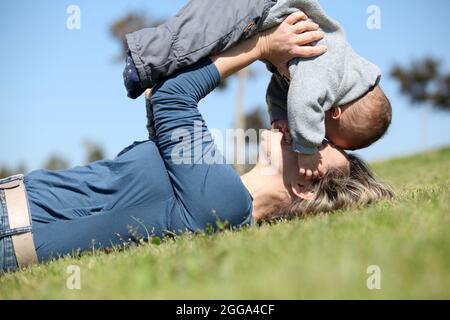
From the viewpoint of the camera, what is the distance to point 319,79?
4055 mm

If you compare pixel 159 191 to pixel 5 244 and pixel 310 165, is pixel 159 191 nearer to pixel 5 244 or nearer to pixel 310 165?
pixel 5 244

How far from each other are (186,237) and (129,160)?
0.80 meters

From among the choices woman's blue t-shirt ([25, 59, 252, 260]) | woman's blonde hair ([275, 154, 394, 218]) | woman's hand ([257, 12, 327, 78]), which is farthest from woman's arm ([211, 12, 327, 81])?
woman's blonde hair ([275, 154, 394, 218])

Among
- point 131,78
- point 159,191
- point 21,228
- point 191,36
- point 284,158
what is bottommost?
point 21,228

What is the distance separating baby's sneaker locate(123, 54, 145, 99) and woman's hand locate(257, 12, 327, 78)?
3.40ft

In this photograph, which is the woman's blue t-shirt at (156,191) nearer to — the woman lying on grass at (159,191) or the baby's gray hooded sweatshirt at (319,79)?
the woman lying on grass at (159,191)

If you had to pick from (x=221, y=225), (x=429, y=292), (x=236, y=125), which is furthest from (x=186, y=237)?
(x=236, y=125)

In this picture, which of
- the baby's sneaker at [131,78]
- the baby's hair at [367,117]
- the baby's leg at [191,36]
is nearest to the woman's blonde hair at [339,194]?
the baby's hair at [367,117]

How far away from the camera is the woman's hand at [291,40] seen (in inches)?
164

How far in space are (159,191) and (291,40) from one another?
1.57 meters

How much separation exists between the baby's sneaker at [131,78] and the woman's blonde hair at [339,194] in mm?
1543

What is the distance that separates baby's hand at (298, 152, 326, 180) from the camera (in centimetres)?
425

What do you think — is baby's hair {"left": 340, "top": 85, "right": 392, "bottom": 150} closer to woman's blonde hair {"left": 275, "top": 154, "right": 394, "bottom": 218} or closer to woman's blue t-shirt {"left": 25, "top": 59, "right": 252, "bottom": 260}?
woman's blonde hair {"left": 275, "top": 154, "right": 394, "bottom": 218}

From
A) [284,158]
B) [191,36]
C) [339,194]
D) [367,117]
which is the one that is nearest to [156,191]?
[284,158]
